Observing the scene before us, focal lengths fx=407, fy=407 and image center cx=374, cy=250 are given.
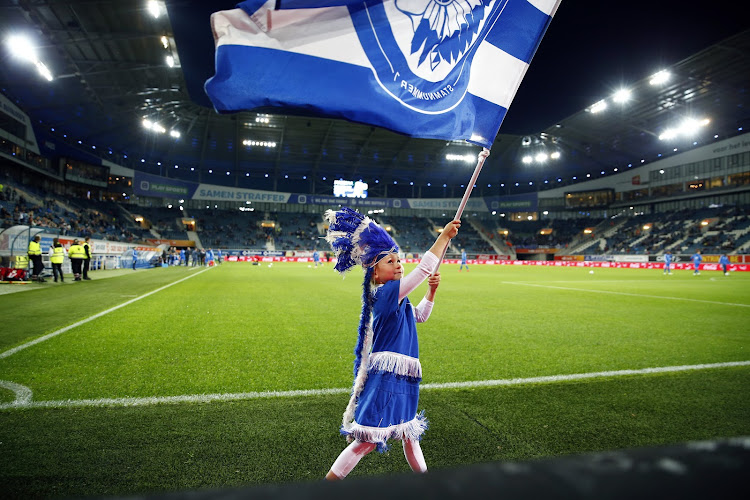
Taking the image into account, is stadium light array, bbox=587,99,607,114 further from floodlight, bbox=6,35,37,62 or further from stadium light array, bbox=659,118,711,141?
floodlight, bbox=6,35,37,62

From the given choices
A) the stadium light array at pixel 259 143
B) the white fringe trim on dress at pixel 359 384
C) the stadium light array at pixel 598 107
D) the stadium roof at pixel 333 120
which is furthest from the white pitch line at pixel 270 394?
the stadium light array at pixel 259 143

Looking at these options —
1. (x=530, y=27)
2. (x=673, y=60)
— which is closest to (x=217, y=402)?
(x=530, y=27)

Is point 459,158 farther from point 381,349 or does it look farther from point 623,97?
point 381,349

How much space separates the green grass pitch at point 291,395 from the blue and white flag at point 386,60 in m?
2.36

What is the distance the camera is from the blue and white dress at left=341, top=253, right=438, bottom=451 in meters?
2.25

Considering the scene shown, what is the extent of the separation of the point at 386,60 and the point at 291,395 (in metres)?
3.11

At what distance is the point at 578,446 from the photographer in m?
2.94

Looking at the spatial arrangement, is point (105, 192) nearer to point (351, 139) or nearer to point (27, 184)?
point (27, 184)

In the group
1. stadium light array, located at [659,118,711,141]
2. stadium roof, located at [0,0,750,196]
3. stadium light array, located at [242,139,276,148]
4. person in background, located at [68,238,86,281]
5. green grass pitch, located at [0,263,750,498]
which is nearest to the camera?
green grass pitch, located at [0,263,750,498]

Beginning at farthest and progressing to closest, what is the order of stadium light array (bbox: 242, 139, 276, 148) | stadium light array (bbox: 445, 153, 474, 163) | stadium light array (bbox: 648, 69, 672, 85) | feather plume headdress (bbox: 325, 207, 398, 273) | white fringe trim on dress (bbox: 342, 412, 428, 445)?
stadium light array (bbox: 445, 153, 474, 163) < stadium light array (bbox: 242, 139, 276, 148) < stadium light array (bbox: 648, 69, 672, 85) < feather plume headdress (bbox: 325, 207, 398, 273) < white fringe trim on dress (bbox: 342, 412, 428, 445)

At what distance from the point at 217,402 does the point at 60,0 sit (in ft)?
87.2

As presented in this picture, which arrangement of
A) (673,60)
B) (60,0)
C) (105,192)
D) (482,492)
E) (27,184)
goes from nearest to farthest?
1. (482,492)
2. (673,60)
3. (60,0)
4. (27,184)
5. (105,192)

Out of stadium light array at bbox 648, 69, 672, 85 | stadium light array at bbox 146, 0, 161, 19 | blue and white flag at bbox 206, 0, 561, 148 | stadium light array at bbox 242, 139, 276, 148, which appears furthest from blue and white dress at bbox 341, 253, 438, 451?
stadium light array at bbox 242, 139, 276, 148

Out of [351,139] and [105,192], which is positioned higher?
[351,139]
